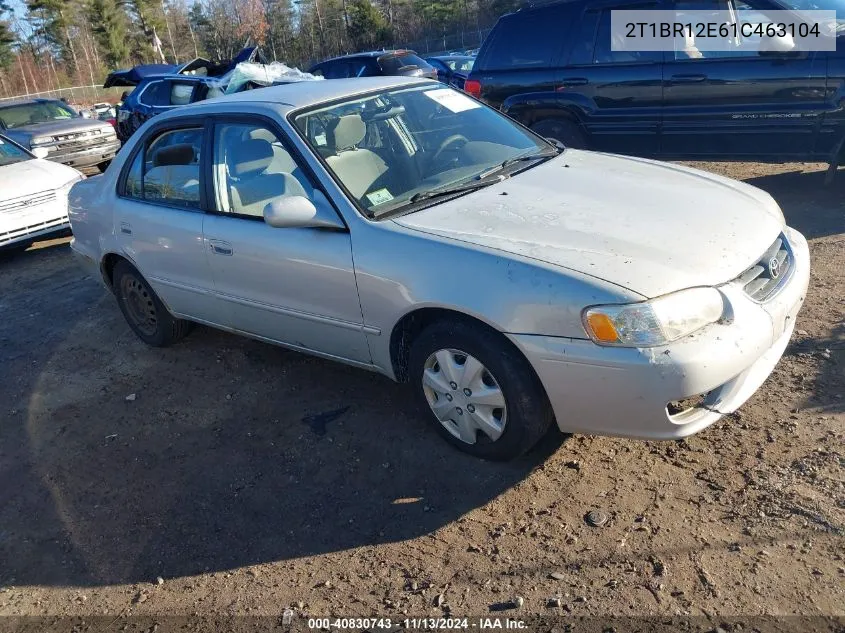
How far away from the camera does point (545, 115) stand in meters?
7.66

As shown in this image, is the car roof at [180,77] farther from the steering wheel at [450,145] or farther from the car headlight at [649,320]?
the car headlight at [649,320]

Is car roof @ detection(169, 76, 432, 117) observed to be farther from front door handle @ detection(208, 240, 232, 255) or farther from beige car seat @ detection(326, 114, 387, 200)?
front door handle @ detection(208, 240, 232, 255)

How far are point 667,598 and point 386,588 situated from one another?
39.8 inches

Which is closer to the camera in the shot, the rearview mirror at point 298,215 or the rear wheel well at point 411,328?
the rear wheel well at point 411,328

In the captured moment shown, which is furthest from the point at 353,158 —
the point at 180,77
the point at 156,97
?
the point at 156,97

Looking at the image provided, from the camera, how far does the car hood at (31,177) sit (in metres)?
8.20

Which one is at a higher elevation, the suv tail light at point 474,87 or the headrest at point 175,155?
the headrest at point 175,155

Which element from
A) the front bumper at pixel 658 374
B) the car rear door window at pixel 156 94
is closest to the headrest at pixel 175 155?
the front bumper at pixel 658 374

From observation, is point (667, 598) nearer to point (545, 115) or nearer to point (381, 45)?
point (545, 115)

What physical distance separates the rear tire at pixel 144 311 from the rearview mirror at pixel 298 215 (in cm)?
186

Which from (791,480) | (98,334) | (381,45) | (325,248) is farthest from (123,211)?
(381,45)

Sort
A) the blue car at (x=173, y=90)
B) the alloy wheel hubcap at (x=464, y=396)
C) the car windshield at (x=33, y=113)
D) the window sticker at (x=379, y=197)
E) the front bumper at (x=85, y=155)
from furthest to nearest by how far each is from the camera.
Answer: the car windshield at (x=33, y=113)
the blue car at (x=173, y=90)
the front bumper at (x=85, y=155)
the window sticker at (x=379, y=197)
the alloy wheel hubcap at (x=464, y=396)

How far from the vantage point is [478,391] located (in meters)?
3.12

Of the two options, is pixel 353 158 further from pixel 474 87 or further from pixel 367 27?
pixel 367 27
